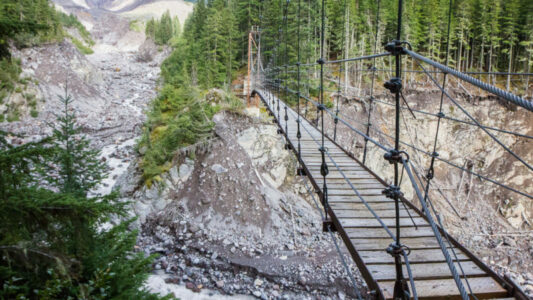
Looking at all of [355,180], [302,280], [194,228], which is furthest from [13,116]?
[355,180]

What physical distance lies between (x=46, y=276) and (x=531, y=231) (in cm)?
1569

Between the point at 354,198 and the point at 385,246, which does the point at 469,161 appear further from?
the point at 385,246

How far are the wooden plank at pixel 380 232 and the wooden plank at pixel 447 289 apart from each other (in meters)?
0.43

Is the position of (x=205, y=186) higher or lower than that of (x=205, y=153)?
lower

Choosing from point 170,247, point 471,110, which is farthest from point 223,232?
point 471,110

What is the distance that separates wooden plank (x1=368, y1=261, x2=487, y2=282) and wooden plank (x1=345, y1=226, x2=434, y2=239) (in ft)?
0.96

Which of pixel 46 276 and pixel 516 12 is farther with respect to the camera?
pixel 516 12

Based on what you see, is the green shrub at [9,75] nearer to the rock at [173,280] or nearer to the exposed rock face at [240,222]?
the exposed rock face at [240,222]

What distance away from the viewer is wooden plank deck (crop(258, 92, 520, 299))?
1.54 m

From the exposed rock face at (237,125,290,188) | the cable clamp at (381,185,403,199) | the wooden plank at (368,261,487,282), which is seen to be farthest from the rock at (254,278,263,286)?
the cable clamp at (381,185,403,199)

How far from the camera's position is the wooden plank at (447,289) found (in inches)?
58.5

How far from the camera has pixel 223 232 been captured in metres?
7.76

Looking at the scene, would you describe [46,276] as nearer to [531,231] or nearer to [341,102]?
[341,102]

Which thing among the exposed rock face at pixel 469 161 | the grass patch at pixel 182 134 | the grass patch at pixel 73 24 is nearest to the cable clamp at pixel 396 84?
the grass patch at pixel 182 134
